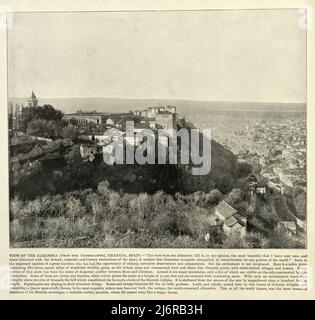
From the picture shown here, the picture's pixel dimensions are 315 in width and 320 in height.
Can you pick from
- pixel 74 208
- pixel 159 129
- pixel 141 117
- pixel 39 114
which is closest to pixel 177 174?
pixel 159 129

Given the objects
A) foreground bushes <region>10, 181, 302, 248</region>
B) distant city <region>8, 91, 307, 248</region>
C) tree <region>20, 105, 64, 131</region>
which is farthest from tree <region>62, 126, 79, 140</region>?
foreground bushes <region>10, 181, 302, 248</region>

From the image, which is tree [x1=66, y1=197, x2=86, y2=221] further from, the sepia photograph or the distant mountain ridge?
the distant mountain ridge

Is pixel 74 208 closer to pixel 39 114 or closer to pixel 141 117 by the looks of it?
pixel 39 114

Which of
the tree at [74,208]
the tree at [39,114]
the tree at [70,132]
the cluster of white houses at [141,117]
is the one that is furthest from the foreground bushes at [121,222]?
the tree at [39,114]

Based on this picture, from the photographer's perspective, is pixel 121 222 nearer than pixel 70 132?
Yes

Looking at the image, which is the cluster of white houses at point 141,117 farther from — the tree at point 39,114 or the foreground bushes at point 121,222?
the foreground bushes at point 121,222

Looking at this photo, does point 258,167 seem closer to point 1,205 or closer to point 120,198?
point 120,198

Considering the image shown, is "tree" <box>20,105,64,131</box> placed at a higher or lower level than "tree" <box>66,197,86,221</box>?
higher
